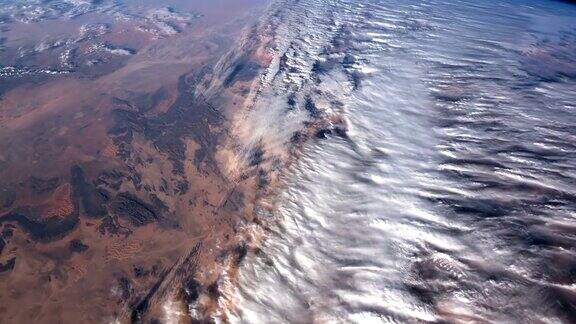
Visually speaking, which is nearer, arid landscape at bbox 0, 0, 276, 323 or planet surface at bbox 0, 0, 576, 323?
planet surface at bbox 0, 0, 576, 323

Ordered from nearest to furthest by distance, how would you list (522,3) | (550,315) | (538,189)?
(550,315) → (538,189) → (522,3)

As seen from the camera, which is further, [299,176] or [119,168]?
[119,168]

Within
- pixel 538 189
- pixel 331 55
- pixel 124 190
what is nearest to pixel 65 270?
pixel 124 190

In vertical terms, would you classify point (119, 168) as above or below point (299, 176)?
below

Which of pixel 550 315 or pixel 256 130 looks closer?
pixel 550 315

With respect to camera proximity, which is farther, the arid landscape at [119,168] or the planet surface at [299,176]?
Result: the arid landscape at [119,168]

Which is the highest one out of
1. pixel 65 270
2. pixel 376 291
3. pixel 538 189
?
pixel 538 189

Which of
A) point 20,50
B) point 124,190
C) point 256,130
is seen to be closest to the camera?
point 124,190

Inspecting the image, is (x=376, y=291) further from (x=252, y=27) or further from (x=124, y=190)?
(x=252, y=27)
